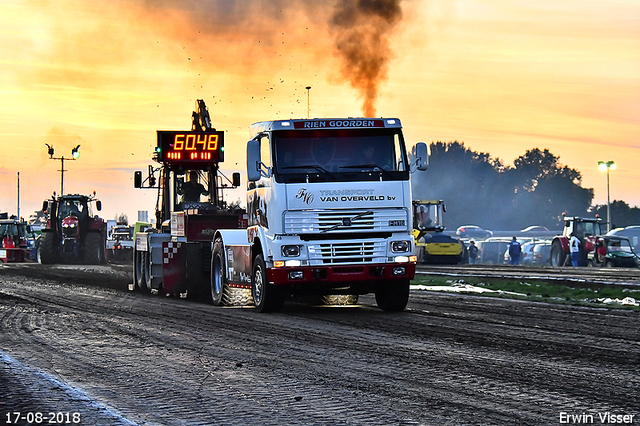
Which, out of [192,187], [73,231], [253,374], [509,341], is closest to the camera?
[253,374]

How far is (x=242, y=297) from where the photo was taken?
1883 cm

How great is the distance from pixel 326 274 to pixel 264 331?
2.63 metres

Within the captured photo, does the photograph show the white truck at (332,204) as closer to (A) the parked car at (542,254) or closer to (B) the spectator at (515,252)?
(B) the spectator at (515,252)

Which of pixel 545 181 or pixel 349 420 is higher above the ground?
pixel 545 181

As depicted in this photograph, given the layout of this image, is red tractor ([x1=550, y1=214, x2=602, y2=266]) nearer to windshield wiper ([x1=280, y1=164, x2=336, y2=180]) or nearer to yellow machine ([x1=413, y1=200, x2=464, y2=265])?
yellow machine ([x1=413, y1=200, x2=464, y2=265])

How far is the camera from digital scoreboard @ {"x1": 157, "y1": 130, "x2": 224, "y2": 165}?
2358 cm

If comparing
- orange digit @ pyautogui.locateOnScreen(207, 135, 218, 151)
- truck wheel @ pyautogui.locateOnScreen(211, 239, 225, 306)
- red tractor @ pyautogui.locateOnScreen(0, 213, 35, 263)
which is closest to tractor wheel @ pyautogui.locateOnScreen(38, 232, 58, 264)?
red tractor @ pyautogui.locateOnScreen(0, 213, 35, 263)

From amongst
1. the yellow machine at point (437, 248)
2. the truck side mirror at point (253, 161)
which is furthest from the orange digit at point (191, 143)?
the yellow machine at point (437, 248)

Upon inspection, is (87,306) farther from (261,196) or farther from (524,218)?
(524,218)

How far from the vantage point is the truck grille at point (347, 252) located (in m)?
15.3

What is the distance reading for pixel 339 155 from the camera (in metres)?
15.4

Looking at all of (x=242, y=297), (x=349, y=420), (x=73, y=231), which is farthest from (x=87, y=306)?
(x=73, y=231)

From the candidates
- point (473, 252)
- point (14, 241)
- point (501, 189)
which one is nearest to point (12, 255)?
point (14, 241)

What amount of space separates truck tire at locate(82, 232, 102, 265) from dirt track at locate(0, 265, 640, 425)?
28.1m
